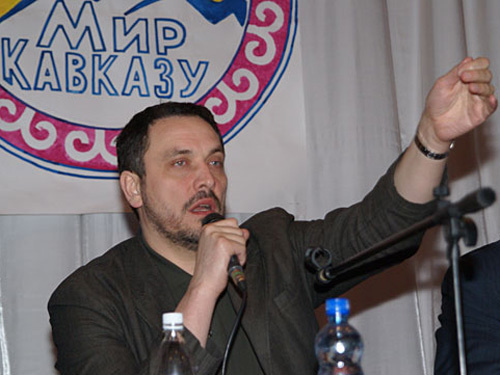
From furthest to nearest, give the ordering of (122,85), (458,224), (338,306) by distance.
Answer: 1. (122,85)
2. (338,306)
3. (458,224)

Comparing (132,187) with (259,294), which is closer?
(259,294)

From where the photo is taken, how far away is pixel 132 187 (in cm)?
246

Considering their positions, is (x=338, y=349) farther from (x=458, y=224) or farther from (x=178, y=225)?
(x=178, y=225)

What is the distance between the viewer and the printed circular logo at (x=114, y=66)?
8.88 feet

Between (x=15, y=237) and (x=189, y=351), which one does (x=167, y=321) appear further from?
(x=15, y=237)

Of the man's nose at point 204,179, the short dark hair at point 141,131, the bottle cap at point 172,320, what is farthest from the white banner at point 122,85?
the bottle cap at point 172,320

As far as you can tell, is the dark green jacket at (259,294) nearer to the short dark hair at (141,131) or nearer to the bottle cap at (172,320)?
the short dark hair at (141,131)

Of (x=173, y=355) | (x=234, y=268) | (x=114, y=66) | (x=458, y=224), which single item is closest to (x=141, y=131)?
(x=114, y=66)

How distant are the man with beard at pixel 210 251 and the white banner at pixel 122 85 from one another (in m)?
0.30

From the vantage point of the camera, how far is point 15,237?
2.72 m

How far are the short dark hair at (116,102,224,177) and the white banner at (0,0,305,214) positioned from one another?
0.28 metres

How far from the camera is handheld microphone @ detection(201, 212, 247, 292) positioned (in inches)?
65.1

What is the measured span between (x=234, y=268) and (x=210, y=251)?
14 cm

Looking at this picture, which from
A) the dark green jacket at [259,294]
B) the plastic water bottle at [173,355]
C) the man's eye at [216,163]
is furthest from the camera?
the man's eye at [216,163]
